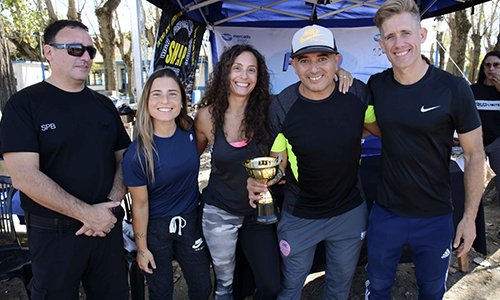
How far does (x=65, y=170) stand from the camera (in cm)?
211

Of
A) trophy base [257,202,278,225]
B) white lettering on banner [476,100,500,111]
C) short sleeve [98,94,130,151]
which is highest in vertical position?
white lettering on banner [476,100,500,111]

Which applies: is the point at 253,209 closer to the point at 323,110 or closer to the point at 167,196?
the point at 167,196

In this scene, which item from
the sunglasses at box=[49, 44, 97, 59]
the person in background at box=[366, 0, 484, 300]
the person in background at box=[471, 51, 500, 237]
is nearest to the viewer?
the person in background at box=[366, 0, 484, 300]

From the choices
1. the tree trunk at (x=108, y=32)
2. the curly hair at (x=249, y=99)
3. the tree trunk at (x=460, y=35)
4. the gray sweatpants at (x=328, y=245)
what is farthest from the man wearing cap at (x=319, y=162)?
the tree trunk at (x=108, y=32)

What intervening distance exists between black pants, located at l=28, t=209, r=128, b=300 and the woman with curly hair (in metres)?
0.77

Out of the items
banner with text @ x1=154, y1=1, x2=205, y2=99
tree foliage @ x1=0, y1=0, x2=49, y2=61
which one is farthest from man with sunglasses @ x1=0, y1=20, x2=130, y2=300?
tree foliage @ x1=0, y1=0, x2=49, y2=61

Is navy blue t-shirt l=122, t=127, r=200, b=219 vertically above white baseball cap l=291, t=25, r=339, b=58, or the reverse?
white baseball cap l=291, t=25, r=339, b=58

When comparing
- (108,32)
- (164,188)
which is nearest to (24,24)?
(108,32)

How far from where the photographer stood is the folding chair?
2.75 m

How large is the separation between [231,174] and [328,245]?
0.96m

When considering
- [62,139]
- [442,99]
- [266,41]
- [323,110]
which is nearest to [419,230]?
[442,99]

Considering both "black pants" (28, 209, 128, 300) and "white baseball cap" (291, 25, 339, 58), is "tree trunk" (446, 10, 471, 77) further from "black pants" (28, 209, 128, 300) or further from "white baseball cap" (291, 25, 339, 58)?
"black pants" (28, 209, 128, 300)

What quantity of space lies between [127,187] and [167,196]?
329mm

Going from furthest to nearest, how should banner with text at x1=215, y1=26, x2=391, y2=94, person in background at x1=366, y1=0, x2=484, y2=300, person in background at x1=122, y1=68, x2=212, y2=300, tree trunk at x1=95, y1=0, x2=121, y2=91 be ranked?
tree trunk at x1=95, y1=0, x2=121, y2=91
banner with text at x1=215, y1=26, x2=391, y2=94
person in background at x1=122, y1=68, x2=212, y2=300
person in background at x1=366, y1=0, x2=484, y2=300
